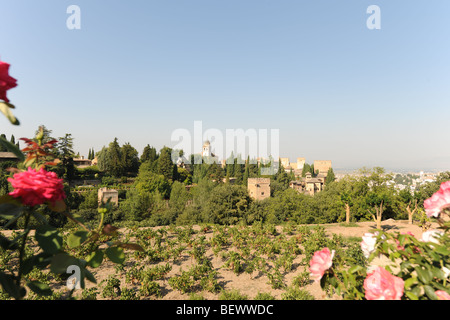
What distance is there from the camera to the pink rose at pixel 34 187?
2.97 feet

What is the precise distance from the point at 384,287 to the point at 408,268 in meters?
0.27

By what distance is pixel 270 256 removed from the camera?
6203 millimetres

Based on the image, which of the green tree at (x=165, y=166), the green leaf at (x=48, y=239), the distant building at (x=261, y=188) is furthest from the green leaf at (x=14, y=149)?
the green tree at (x=165, y=166)

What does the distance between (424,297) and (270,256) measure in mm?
5602

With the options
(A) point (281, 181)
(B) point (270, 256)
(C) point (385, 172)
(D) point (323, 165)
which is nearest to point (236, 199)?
(C) point (385, 172)

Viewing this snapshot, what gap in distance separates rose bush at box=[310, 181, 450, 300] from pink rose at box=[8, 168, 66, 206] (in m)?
1.22

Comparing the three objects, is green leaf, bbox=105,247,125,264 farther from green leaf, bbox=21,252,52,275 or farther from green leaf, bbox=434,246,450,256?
green leaf, bbox=434,246,450,256

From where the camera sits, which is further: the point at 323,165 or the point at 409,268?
the point at 323,165

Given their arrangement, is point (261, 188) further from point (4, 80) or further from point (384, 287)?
point (4, 80)

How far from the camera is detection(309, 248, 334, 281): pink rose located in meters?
1.07

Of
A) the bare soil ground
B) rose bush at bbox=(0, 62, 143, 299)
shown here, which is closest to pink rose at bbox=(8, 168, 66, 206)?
rose bush at bbox=(0, 62, 143, 299)

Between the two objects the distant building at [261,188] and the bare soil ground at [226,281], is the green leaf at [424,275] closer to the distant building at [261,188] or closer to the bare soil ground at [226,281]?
the bare soil ground at [226,281]
